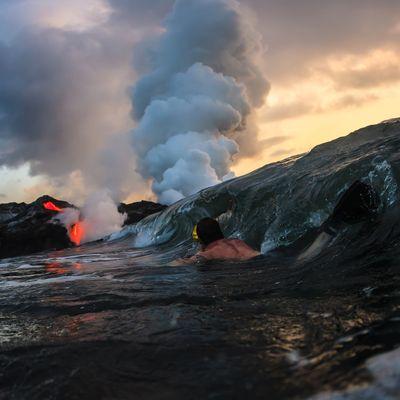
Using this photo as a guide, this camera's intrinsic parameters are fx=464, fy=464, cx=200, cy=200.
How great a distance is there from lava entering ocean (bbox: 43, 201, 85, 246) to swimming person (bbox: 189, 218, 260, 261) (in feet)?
56.0

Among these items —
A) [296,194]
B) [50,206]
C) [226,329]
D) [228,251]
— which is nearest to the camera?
[226,329]

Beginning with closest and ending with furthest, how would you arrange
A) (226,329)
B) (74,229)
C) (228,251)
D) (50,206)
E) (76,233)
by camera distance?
(226,329) → (228,251) → (76,233) → (74,229) → (50,206)

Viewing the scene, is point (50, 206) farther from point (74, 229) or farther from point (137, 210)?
point (137, 210)

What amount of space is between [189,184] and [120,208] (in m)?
24.2

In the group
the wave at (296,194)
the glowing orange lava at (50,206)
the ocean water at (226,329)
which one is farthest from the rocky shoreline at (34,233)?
the ocean water at (226,329)

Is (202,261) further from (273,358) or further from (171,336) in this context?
(273,358)

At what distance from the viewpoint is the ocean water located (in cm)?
194

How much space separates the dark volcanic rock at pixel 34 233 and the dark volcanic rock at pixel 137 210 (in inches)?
150

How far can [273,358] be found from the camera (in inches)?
85.7

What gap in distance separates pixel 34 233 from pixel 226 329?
70.8ft

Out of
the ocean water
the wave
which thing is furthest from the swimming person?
the wave

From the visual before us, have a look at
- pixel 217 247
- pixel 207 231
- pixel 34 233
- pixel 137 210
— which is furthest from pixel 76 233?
pixel 217 247

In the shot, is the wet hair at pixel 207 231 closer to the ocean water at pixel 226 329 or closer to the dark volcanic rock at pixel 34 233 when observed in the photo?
the ocean water at pixel 226 329

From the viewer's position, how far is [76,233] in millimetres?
23797
